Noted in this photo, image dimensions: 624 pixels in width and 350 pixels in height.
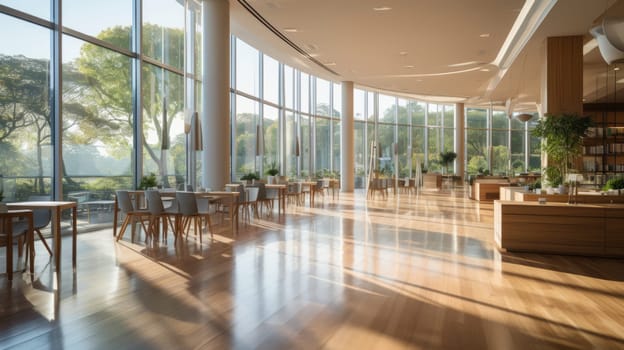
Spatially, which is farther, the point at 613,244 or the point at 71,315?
the point at 613,244

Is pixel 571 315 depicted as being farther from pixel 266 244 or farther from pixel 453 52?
pixel 453 52

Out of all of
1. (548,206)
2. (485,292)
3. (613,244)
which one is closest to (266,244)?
(485,292)

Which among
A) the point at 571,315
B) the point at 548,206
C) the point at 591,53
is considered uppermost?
the point at 591,53

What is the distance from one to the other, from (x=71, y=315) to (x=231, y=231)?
4586mm

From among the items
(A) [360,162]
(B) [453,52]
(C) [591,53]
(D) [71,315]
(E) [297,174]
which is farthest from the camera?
(A) [360,162]

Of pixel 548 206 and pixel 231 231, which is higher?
pixel 548 206

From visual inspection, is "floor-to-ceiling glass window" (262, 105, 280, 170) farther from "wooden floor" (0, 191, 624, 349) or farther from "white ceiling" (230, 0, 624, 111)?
"wooden floor" (0, 191, 624, 349)

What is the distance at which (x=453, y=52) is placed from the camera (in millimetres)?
13891

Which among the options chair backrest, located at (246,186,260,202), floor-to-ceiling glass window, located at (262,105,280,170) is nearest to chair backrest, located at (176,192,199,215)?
chair backrest, located at (246,186,260,202)

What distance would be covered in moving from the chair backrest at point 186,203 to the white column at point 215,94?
3035 mm

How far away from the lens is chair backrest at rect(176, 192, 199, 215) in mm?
7019

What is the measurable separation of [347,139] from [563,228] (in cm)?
1373

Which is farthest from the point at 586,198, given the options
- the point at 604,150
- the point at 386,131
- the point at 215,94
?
the point at 386,131

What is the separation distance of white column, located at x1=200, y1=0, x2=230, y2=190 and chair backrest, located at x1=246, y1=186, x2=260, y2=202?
710mm
